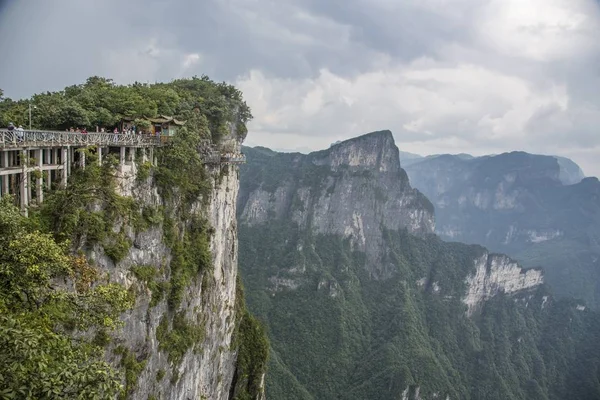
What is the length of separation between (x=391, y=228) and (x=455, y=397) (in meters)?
45.8

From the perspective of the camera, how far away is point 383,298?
328 feet

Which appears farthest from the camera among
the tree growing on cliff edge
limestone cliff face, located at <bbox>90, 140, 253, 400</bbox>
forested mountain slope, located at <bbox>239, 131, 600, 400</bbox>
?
forested mountain slope, located at <bbox>239, 131, 600, 400</bbox>

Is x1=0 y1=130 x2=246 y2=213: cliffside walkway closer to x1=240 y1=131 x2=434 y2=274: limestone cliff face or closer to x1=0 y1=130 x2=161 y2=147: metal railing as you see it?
x1=0 y1=130 x2=161 y2=147: metal railing

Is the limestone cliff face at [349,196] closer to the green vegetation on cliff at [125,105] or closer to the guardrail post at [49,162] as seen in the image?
the green vegetation on cliff at [125,105]

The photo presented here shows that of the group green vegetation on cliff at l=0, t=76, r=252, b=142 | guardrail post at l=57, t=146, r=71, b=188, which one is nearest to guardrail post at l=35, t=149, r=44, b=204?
guardrail post at l=57, t=146, r=71, b=188

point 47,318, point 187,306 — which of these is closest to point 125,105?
point 187,306

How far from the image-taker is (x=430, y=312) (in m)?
102

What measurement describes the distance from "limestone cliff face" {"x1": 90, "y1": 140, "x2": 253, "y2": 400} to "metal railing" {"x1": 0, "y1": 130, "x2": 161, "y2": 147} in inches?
61.6

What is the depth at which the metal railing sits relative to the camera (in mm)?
15898

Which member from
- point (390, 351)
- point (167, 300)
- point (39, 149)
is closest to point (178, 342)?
point (167, 300)

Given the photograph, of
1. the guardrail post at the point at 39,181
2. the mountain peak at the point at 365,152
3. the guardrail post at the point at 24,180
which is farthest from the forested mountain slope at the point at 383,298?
the guardrail post at the point at 24,180

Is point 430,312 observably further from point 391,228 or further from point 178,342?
point 178,342

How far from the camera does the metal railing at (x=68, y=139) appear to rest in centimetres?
1590

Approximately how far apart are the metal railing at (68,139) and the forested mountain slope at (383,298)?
174 feet
